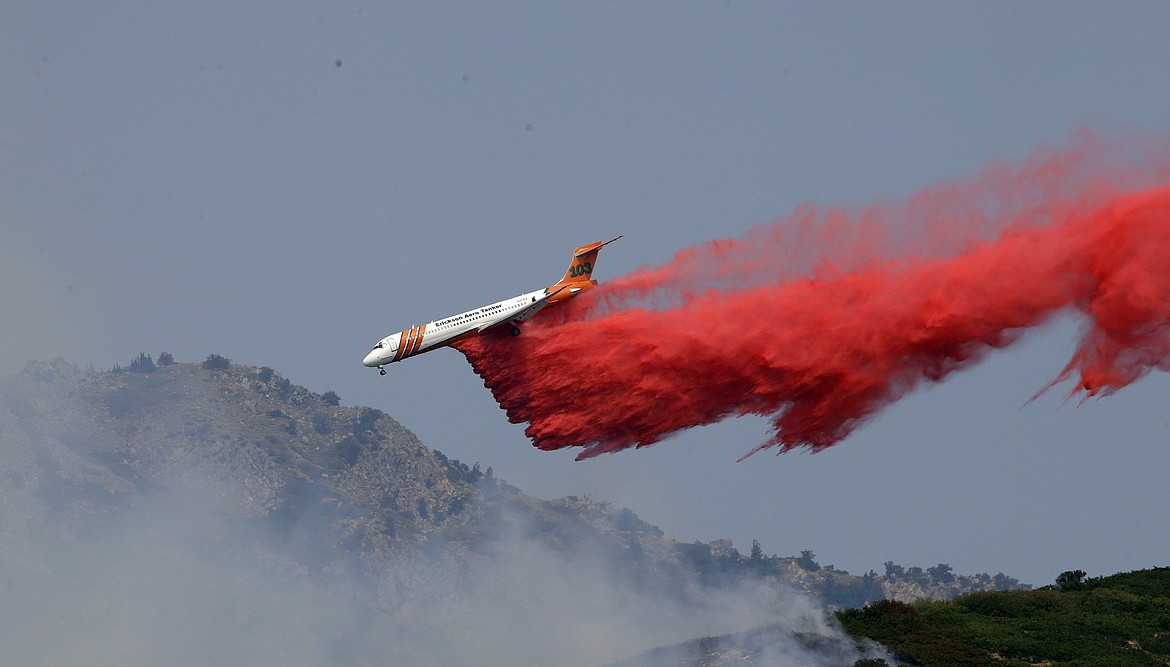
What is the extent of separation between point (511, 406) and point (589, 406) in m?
4.34

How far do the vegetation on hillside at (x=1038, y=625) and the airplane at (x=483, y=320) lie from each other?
76.3ft

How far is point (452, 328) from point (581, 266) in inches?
284

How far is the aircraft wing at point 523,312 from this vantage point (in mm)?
77375

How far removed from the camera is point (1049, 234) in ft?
211

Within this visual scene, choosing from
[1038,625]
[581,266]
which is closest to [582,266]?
[581,266]

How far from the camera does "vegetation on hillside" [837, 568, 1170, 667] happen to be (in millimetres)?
75938

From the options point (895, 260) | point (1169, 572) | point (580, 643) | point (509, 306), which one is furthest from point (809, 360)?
point (580, 643)

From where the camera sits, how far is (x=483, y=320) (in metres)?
77.7

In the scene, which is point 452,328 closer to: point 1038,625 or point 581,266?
point 581,266

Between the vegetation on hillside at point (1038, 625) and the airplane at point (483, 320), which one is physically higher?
the airplane at point (483, 320)

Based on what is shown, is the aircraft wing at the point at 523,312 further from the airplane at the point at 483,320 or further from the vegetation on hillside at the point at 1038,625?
the vegetation on hillside at the point at 1038,625

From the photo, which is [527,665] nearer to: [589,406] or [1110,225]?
[589,406]

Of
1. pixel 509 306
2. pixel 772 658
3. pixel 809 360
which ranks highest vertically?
pixel 509 306

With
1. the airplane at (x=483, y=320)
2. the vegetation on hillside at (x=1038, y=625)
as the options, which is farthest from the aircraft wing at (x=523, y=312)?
the vegetation on hillside at (x=1038, y=625)
